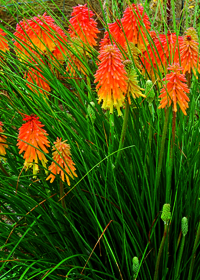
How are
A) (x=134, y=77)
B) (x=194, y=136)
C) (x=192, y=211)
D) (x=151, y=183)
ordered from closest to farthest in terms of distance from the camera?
(x=134, y=77) → (x=151, y=183) → (x=192, y=211) → (x=194, y=136)

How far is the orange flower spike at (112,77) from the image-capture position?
1.16m

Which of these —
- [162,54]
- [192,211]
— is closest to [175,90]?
[162,54]

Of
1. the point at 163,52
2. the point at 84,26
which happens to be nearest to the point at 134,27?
the point at 163,52

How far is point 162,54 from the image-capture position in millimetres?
1600

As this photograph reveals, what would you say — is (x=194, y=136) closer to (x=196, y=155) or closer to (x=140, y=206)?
(x=196, y=155)

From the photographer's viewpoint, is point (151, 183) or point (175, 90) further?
point (151, 183)

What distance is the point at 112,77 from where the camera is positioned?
1167 mm

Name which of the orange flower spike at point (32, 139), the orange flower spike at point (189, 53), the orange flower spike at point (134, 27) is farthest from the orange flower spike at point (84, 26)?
the orange flower spike at point (32, 139)

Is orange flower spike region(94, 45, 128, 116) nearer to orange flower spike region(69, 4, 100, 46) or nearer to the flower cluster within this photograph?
the flower cluster

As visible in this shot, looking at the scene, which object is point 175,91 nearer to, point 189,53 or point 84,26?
point 189,53

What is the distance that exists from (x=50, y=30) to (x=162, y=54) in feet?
1.91

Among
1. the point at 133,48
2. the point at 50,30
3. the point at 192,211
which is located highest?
the point at 50,30

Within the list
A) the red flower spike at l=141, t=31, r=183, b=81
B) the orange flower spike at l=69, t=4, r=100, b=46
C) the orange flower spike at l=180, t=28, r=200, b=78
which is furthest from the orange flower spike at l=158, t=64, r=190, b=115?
the orange flower spike at l=69, t=4, r=100, b=46

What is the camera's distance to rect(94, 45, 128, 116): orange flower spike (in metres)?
1.16
